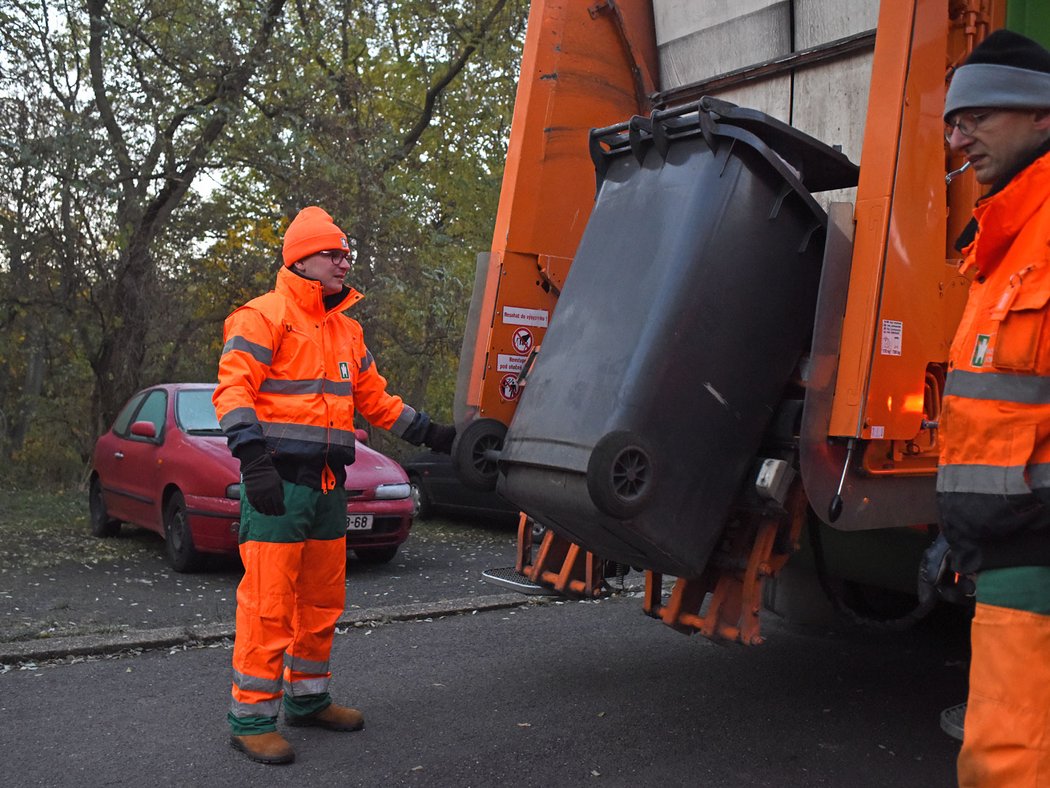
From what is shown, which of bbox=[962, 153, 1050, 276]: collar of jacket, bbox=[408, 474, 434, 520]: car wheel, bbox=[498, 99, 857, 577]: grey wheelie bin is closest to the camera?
bbox=[962, 153, 1050, 276]: collar of jacket

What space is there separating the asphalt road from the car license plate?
1.40 m

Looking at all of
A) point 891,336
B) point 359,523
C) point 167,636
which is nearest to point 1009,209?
point 891,336

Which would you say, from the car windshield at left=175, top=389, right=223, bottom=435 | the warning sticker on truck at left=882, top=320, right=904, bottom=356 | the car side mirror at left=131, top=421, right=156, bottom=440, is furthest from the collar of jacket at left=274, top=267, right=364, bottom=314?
the car side mirror at left=131, top=421, right=156, bottom=440

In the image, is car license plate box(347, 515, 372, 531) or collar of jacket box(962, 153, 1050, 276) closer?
collar of jacket box(962, 153, 1050, 276)

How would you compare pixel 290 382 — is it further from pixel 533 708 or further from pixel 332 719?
Answer: pixel 533 708

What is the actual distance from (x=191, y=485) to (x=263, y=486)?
3.99 m

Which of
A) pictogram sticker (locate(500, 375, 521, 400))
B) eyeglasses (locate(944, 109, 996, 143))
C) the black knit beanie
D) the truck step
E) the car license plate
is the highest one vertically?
the black knit beanie

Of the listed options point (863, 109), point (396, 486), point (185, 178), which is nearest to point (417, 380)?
point (185, 178)

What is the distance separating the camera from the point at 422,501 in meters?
10.5

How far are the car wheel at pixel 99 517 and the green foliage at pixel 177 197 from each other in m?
2.78

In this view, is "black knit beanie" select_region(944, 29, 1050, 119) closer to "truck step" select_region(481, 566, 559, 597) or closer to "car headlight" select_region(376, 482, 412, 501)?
"truck step" select_region(481, 566, 559, 597)

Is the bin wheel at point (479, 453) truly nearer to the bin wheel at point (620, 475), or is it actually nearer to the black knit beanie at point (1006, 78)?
the bin wheel at point (620, 475)

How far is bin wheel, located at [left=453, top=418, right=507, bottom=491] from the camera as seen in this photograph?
Answer: 420 centimetres

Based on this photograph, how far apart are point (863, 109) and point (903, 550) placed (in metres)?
1.67
